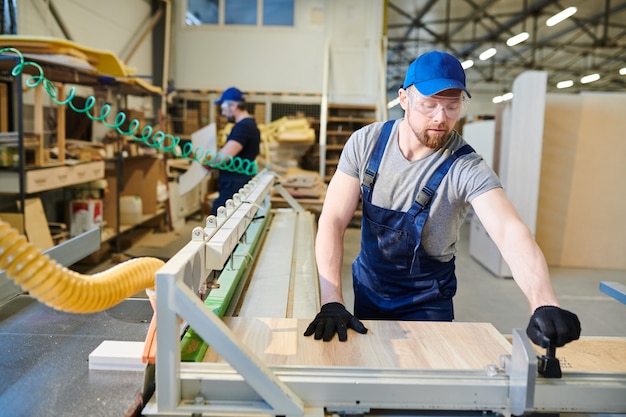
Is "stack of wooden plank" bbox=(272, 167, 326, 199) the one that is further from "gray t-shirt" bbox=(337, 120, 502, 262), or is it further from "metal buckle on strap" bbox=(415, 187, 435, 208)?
"metal buckle on strap" bbox=(415, 187, 435, 208)

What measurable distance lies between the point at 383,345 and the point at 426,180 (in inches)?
29.3

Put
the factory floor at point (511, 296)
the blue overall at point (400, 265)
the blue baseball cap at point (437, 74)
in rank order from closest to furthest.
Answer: the blue baseball cap at point (437, 74)
the blue overall at point (400, 265)
the factory floor at point (511, 296)

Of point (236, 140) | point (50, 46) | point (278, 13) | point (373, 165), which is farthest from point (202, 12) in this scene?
point (373, 165)

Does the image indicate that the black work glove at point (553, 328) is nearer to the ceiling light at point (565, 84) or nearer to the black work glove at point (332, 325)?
the black work glove at point (332, 325)

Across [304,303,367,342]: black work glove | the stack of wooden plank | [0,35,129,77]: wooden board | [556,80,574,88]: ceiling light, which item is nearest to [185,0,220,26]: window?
the stack of wooden plank

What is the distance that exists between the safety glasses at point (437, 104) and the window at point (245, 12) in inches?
352

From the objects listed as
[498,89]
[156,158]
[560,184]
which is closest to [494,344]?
[560,184]

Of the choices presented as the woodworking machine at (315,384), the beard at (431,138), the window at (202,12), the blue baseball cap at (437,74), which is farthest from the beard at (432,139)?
the window at (202,12)

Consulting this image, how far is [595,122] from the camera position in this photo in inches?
248

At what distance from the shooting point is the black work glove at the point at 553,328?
4.09 ft

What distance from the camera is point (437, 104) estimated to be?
71.7 inches

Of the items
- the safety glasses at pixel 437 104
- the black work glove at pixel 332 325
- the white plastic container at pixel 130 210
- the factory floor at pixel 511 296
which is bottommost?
Answer: the factory floor at pixel 511 296

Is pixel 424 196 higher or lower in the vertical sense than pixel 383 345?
higher

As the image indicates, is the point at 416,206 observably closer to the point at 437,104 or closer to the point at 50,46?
the point at 437,104
